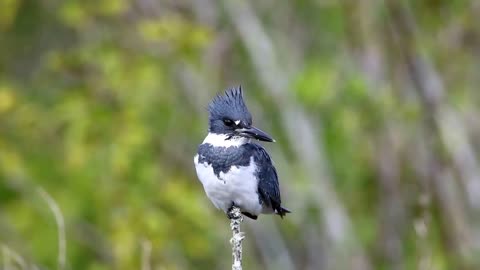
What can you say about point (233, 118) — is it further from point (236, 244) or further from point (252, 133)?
point (236, 244)

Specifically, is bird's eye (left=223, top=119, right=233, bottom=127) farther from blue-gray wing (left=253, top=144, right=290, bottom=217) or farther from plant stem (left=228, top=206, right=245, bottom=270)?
plant stem (left=228, top=206, right=245, bottom=270)

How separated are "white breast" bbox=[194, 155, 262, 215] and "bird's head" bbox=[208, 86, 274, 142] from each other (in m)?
0.12

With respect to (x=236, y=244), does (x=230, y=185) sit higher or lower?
higher

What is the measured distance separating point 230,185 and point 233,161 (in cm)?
9

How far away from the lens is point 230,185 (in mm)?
3348

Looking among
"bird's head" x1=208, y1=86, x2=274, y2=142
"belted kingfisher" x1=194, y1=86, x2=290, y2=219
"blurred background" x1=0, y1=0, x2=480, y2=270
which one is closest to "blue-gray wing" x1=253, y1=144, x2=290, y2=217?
"belted kingfisher" x1=194, y1=86, x2=290, y2=219

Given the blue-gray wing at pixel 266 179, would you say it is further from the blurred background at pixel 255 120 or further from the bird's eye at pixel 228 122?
the blurred background at pixel 255 120

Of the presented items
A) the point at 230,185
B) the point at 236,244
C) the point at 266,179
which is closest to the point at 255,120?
the point at 266,179

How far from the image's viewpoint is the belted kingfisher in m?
3.34

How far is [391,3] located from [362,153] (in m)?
1.84

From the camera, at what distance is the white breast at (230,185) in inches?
131

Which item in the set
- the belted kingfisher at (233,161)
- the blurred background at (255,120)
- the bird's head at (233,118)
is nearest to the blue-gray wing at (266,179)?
the belted kingfisher at (233,161)

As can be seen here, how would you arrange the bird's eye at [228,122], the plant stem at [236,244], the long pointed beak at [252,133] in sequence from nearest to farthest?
the plant stem at [236,244]
the long pointed beak at [252,133]
the bird's eye at [228,122]

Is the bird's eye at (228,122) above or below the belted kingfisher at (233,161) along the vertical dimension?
above
